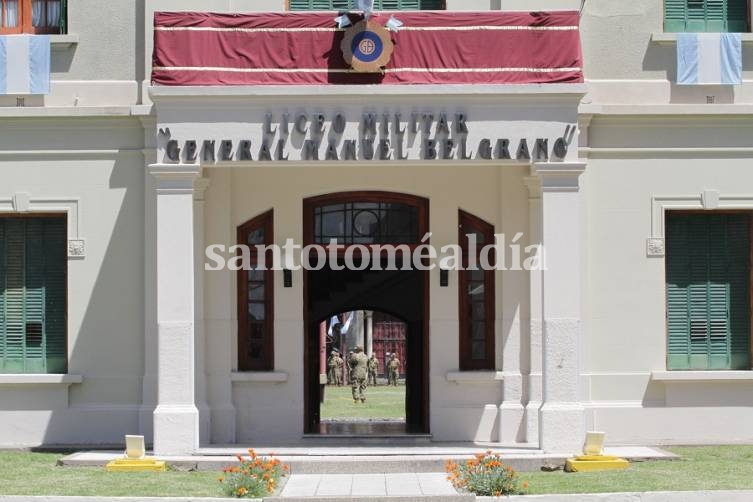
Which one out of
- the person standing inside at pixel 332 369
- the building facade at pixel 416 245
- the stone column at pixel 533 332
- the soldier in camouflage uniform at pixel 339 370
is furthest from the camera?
the soldier in camouflage uniform at pixel 339 370

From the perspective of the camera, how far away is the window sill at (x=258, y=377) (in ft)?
72.4

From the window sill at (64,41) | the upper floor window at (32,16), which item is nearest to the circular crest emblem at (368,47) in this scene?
the window sill at (64,41)

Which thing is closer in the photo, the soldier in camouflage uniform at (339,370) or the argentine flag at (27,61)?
the argentine flag at (27,61)

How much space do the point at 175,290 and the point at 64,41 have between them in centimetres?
473

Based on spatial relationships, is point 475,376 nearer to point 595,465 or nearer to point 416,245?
point 416,245

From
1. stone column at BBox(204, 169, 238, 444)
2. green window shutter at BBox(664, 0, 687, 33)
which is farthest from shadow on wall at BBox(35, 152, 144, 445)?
green window shutter at BBox(664, 0, 687, 33)

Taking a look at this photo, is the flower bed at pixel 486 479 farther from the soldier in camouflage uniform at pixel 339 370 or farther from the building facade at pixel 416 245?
the soldier in camouflage uniform at pixel 339 370

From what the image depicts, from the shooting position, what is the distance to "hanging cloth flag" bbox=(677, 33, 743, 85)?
72.3 ft

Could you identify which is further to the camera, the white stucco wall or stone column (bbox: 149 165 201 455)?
the white stucco wall

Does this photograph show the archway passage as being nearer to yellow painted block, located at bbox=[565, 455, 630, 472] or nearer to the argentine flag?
yellow painted block, located at bbox=[565, 455, 630, 472]

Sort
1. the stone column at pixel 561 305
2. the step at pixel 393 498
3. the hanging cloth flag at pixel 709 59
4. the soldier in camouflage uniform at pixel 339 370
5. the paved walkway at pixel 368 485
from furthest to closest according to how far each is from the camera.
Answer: the soldier in camouflage uniform at pixel 339 370 → the hanging cloth flag at pixel 709 59 → the stone column at pixel 561 305 → the paved walkway at pixel 368 485 → the step at pixel 393 498

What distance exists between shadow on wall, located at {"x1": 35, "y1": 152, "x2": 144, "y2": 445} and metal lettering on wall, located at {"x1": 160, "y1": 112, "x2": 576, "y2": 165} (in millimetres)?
2202

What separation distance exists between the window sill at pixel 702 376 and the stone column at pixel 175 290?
23.2 feet

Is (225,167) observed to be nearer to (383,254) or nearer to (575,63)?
(383,254)
